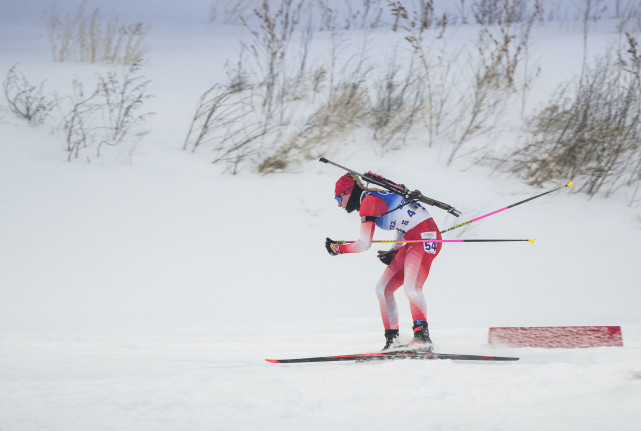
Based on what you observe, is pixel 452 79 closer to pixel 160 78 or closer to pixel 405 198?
pixel 160 78

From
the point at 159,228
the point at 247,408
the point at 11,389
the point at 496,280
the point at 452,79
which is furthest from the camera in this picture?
the point at 452,79

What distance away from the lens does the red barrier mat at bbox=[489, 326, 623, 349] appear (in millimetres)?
4824

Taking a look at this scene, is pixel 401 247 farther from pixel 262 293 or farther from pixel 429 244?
pixel 262 293

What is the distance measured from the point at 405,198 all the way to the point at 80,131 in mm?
6518

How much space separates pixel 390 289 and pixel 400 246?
0.36 metres

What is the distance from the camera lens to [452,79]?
1108 centimetres

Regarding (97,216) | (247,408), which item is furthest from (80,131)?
(247,408)

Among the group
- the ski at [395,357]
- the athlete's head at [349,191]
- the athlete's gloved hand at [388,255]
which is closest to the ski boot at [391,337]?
the ski at [395,357]

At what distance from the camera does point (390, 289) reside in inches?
202

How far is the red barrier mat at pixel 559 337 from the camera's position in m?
4.82

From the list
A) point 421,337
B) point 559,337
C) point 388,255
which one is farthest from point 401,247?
point 559,337

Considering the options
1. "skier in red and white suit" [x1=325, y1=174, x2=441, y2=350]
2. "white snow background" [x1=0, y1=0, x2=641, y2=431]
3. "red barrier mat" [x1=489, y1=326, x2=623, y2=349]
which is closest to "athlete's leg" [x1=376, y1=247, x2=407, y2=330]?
"skier in red and white suit" [x1=325, y1=174, x2=441, y2=350]

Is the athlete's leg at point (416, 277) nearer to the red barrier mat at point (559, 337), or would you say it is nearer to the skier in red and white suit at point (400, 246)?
the skier in red and white suit at point (400, 246)

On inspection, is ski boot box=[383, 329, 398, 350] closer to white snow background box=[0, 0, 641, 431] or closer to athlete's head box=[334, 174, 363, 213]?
white snow background box=[0, 0, 641, 431]
